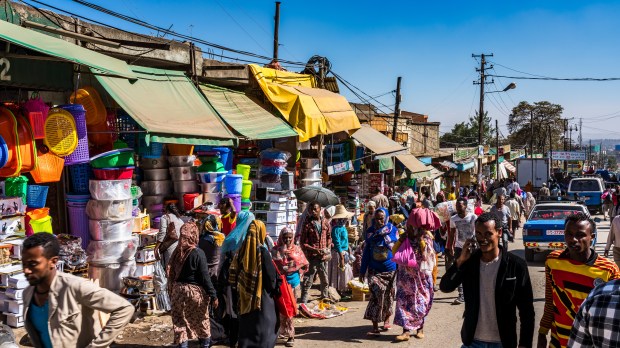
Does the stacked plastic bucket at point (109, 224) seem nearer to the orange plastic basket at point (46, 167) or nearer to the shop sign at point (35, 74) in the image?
the orange plastic basket at point (46, 167)

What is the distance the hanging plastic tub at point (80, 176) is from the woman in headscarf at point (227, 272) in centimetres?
339

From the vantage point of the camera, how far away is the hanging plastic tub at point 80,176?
9.88m

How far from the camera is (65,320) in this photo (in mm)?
3900

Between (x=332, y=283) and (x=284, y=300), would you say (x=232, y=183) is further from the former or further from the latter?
(x=284, y=300)

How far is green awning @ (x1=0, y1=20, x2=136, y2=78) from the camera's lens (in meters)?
6.61

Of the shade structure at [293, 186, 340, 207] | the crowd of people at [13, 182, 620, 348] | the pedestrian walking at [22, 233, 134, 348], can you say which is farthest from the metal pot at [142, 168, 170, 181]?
the pedestrian walking at [22, 233, 134, 348]

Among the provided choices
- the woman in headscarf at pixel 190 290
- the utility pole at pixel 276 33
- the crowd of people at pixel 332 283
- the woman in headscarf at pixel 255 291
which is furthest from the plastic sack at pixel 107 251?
the utility pole at pixel 276 33

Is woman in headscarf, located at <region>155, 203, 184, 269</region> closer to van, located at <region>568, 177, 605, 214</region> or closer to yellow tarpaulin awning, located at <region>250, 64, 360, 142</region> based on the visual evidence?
yellow tarpaulin awning, located at <region>250, 64, 360, 142</region>

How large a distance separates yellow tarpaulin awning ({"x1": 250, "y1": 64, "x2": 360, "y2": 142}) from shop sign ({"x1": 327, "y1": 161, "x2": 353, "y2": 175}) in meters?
1.32

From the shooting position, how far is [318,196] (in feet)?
41.6

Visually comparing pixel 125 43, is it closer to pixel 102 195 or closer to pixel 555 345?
pixel 102 195

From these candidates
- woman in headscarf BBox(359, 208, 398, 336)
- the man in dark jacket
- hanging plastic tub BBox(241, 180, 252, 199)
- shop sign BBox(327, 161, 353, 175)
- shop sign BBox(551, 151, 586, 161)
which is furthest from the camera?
shop sign BBox(551, 151, 586, 161)

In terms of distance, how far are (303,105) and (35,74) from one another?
647 cm

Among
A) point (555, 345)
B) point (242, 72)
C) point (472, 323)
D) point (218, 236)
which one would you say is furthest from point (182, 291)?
point (242, 72)
